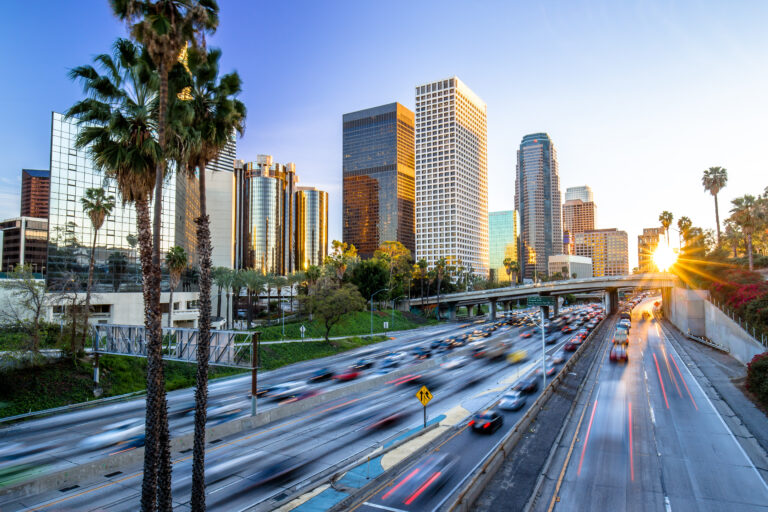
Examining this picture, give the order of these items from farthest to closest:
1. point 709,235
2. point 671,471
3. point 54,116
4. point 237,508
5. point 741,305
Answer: point 709,235
point 54,116
point 741,305
point 671,471
point 237,508

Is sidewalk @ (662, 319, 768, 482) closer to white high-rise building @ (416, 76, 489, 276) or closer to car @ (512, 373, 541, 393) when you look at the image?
car @ (512, 373, 541, 393)

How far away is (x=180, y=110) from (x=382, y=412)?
22179 mm

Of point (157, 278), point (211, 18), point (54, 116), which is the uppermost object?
point (54, 116)

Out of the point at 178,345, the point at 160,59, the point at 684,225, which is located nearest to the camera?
the point at 160,59

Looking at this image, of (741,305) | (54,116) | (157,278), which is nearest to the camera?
(157,278)

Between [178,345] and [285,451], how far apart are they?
46.1 feet

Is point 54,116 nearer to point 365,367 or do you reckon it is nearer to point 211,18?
point 365,367

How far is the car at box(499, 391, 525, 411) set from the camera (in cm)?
2736

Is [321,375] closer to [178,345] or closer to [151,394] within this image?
[178,345]

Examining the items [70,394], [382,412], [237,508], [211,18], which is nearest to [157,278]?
[211,18]

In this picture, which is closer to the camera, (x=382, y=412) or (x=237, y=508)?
(x=237, y=508)

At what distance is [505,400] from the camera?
28.3 metres

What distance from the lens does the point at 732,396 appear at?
30.0 m

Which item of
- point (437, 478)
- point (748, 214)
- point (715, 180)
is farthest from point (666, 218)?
point (437, 478)
